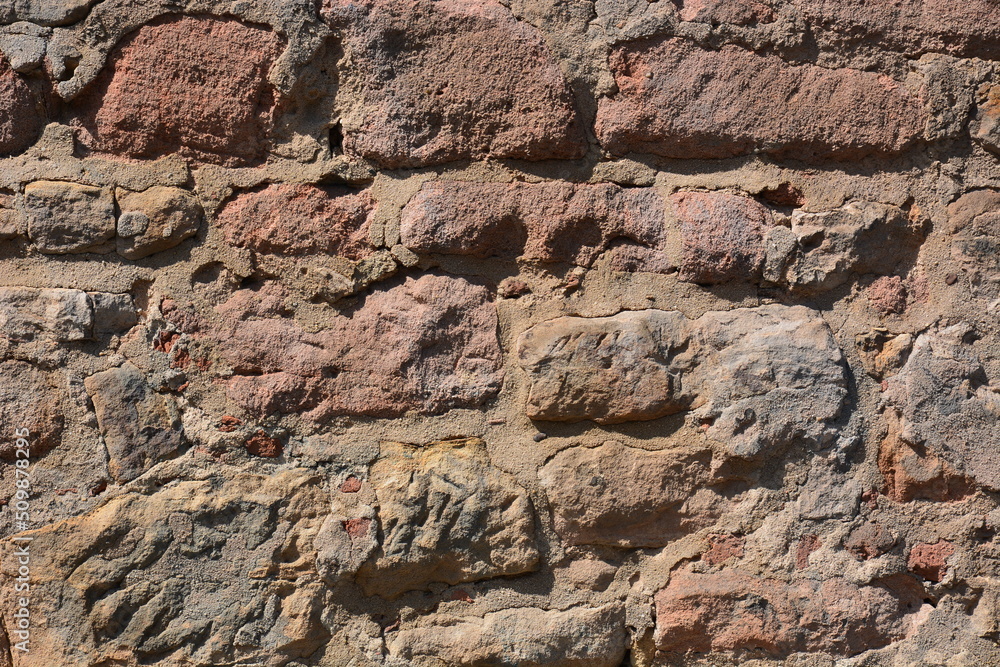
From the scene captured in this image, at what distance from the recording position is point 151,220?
1.25 metres

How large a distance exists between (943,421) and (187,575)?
48.1 inches

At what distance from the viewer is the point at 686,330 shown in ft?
4.32

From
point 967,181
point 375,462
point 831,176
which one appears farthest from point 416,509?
point 967,181

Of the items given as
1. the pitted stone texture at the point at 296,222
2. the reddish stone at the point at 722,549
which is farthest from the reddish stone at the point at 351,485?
the reddish stone at the point at 722,549

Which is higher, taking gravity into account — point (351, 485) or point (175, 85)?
point (175, 85)

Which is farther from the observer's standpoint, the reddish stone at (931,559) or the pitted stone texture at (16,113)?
the reddish stone at (931,559)

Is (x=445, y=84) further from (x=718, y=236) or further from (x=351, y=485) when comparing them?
(x=351, y=485)

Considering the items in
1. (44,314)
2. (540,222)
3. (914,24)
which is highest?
(914,24)

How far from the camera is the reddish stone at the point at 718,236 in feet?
4.33

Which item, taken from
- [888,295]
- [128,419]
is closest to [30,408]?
[128,419]

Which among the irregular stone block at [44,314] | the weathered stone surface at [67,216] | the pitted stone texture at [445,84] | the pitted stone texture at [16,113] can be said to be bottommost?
the irregular stone block at [44,314]

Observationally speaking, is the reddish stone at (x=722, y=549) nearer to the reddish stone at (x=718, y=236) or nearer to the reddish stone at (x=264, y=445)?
the reddish stone at (x=718, y=236)
